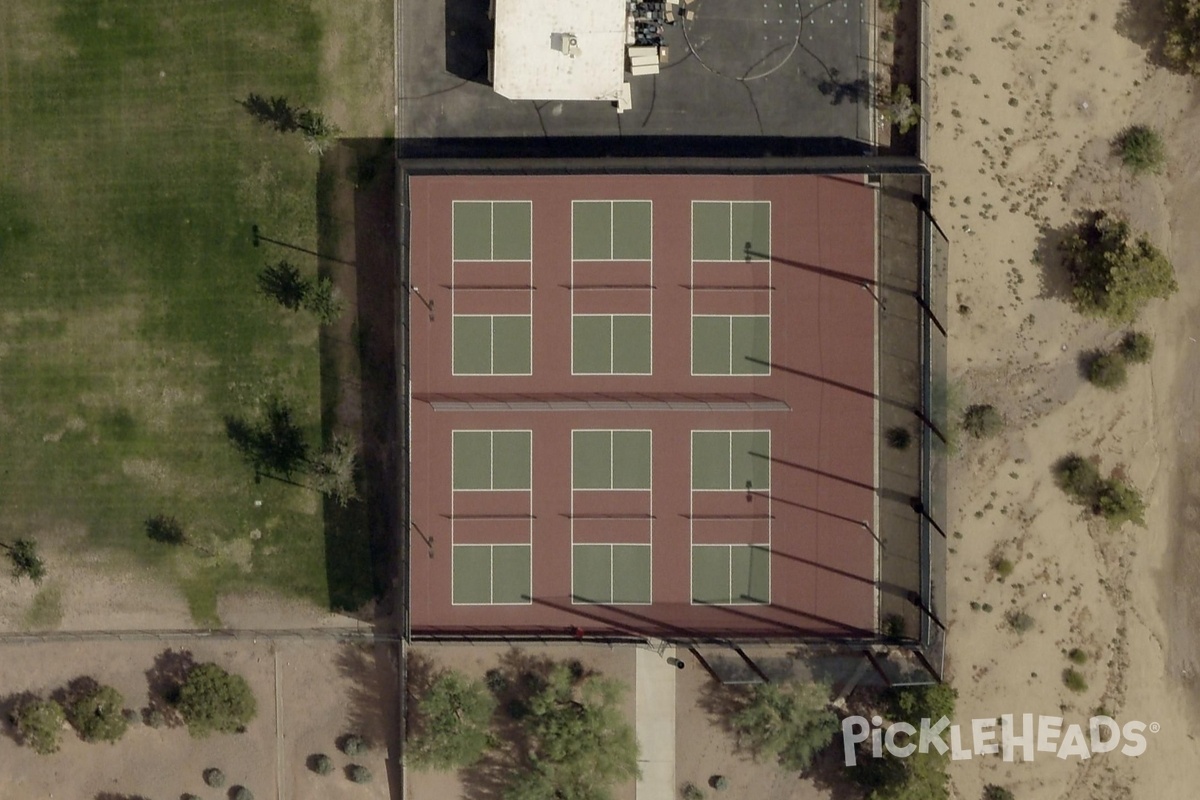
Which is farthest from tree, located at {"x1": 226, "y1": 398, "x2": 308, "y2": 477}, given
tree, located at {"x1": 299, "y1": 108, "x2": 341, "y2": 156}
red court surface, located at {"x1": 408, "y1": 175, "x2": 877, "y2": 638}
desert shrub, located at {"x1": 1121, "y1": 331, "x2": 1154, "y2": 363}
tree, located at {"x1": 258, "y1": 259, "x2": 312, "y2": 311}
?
desert shrub, located at {"x1": 1121, "y1": 331, "x2": 1154, "y2": 363}

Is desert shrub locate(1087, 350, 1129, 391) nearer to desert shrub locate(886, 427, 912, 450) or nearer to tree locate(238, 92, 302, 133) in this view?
desert shrub locate(886, 427, 912, 450)

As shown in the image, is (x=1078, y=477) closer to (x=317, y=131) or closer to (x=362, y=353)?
(x=362, y=353)

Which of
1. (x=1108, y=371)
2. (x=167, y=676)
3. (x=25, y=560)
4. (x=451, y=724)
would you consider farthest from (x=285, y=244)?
(x=1108, y=371)

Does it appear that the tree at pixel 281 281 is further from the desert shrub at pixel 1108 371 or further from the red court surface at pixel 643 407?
the desert shrub at pixel 1108 371

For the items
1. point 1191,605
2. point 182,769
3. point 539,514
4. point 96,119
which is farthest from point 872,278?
point 182,769

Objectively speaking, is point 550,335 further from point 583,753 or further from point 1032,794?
point 1032,794
